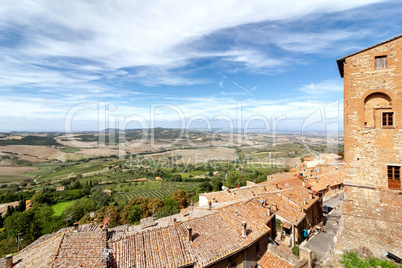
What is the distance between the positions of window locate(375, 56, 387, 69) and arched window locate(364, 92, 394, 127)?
110 cm

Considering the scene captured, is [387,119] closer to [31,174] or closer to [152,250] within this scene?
[152,250]

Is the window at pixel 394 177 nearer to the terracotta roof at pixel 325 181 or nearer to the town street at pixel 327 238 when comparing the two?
the town street at pixel 327 238

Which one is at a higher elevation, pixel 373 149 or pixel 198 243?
pixel 373 149

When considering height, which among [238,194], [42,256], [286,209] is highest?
[42,256]

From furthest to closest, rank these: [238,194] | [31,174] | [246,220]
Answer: [31,174] < [238,194] < [246,220]

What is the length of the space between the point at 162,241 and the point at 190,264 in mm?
1464

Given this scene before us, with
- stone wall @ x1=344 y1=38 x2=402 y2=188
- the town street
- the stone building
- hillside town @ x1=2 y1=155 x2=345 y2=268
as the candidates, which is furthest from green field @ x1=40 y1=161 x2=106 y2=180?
stone wall @ x1=344 y1=38 x2=402 y2=188

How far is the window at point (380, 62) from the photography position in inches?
309

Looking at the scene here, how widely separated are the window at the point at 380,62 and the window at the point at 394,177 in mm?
4183

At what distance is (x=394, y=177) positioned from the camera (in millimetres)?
7766

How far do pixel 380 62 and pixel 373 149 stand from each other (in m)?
3.63

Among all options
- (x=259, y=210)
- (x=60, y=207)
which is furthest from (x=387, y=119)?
(x=60, y=207)

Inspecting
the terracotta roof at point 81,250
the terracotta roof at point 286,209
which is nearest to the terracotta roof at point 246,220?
the terracotta roof at point 286,209

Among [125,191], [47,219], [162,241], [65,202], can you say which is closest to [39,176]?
[65,202]
